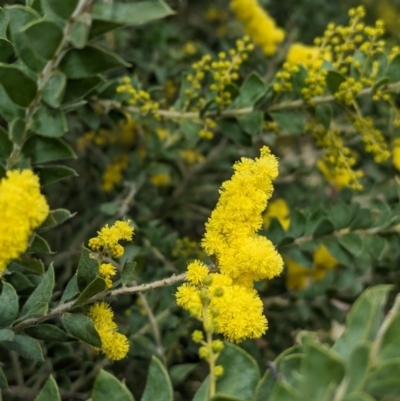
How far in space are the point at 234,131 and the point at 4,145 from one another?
41 centimetres

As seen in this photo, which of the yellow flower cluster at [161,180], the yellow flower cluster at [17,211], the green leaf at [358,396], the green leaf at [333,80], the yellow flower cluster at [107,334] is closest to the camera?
the green leaf at [358,396]

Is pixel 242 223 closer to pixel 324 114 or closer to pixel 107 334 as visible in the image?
pixel 107 334

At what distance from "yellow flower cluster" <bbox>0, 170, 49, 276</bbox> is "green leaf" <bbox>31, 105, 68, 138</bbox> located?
0.42 feet

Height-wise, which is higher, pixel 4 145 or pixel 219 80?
pixel 219 80

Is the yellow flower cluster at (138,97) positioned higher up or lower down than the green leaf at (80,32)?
lower down

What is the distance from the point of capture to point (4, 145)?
70cm

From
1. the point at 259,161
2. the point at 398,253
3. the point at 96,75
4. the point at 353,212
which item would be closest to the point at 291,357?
the point at 259,161

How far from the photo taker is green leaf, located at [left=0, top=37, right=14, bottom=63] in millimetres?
700

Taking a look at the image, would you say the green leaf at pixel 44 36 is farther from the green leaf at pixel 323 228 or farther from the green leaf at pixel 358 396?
the green leaf at pixel 323 228

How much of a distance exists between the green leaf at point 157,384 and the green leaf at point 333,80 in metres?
0.52

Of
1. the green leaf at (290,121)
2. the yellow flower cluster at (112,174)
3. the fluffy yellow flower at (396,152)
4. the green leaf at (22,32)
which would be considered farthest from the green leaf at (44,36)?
the fluffy yellow flower at (396,152)

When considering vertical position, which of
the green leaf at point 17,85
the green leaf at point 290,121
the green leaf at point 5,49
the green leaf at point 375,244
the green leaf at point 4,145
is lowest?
the green leaf at point 375,244

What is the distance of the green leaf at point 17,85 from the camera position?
635mm

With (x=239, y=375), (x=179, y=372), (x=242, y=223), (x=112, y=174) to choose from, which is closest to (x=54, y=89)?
(x=242, y=223)
